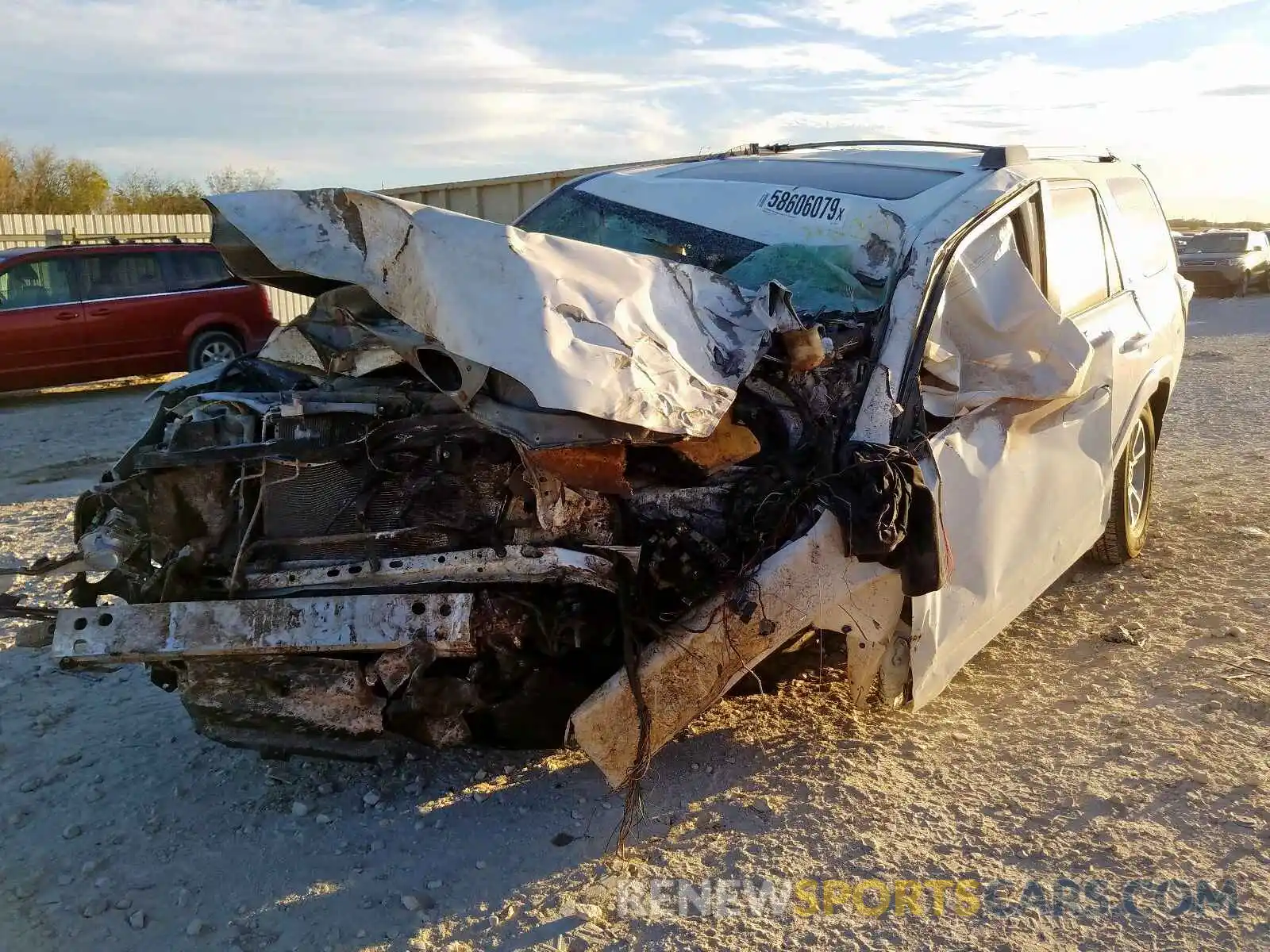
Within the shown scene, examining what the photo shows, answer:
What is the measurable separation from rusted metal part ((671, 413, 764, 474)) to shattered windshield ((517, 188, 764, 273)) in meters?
1.02

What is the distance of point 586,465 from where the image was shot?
2.85 m

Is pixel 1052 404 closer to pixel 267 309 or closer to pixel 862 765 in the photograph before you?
pixel 862 765

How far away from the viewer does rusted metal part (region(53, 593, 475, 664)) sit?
9.34ft

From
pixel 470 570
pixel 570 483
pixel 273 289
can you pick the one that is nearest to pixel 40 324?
pixel 273 289

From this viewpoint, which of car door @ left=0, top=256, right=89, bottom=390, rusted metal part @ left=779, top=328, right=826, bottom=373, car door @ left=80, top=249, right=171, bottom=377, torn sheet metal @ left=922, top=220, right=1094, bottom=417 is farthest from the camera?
car door @ left=80, top=249, right=171, bottom=377

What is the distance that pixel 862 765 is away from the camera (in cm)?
343

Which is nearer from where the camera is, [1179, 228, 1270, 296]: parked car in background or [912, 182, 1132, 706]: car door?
[912, 182, 1132, 706]: car door

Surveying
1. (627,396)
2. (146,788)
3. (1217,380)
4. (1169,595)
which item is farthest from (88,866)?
(1217,380)

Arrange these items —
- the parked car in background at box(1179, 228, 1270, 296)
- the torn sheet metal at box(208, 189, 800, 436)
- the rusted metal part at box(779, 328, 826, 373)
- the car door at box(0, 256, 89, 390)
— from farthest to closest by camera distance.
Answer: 1. the parked car in background at box(1179, 228, 1270, 296)
2. the car door at box(0, 256, 89, 390)
3. the rusted metal part at box(779, 328, 826, 373)
4. the torn sheet metal at box(208, 189, 800, 436)

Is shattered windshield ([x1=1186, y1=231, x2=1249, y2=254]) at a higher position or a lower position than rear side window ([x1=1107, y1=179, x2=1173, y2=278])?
lower

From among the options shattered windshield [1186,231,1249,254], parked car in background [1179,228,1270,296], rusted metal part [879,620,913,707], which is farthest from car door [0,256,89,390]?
shattered windshield [1186,231,1249,254]

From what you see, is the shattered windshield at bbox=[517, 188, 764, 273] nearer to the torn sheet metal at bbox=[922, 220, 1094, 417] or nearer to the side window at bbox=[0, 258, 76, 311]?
the torn sheet metal at bbox=[922, 220, 1094, 417]

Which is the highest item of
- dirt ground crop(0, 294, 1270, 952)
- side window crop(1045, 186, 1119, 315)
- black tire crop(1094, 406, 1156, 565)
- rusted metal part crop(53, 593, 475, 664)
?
side window crop(1045, 186, 1119, 315)

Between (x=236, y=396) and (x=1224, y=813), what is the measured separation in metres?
3.46
